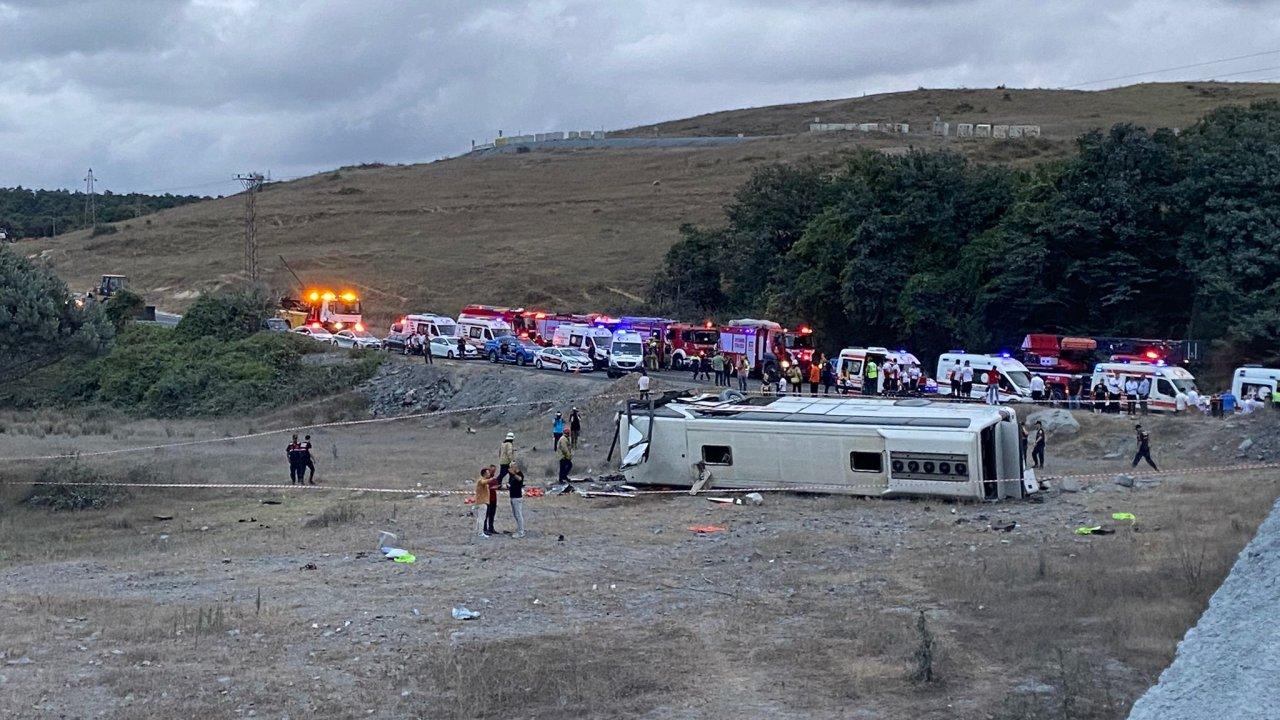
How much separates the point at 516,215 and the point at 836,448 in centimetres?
9148

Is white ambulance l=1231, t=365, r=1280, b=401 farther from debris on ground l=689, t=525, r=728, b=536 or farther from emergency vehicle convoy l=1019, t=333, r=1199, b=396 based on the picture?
debris on ground l=689, t=525, r=728, b=536

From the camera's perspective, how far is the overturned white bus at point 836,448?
2709 cm

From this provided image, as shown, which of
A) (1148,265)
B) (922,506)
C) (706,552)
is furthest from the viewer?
(1148,265)

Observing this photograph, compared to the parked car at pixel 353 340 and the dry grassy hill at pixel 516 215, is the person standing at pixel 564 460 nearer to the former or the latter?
the parked car at pixel 353 340

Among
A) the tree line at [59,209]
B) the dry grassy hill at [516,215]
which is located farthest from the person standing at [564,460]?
the tree line at [59,209]

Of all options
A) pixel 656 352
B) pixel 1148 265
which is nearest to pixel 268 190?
pixel 656 352

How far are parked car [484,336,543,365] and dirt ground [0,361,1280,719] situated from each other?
24.3 m

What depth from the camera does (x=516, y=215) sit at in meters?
117

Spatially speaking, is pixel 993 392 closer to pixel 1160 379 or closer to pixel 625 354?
pixel 1160 379

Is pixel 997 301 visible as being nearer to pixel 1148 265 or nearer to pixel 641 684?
pixel 1148 265

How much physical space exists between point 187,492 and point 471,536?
439 inches

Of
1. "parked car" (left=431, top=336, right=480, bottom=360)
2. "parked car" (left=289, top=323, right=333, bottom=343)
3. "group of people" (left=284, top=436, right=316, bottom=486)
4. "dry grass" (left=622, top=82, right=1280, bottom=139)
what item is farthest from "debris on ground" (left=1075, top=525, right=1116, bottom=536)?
"dry grass" (left=622, top=82, right=1280, bottom=139)

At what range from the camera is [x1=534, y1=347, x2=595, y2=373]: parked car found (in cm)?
5328

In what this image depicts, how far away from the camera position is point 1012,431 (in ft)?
90.9
